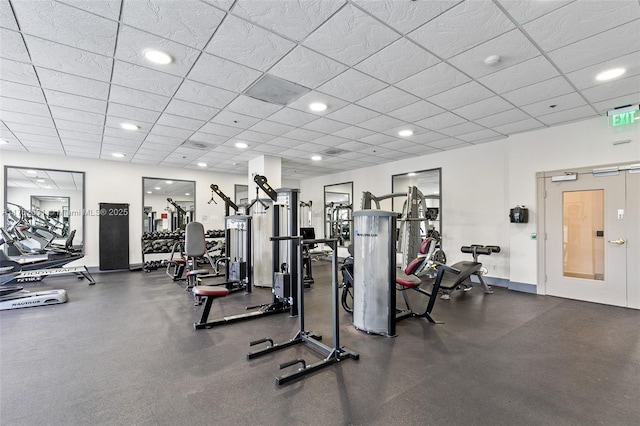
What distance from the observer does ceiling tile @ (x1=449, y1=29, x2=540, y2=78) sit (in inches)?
106

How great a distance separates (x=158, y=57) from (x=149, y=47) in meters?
0.18

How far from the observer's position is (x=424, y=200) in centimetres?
614

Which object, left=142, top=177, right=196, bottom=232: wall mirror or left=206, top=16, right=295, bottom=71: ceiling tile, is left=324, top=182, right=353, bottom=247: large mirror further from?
left=206, top=16, right=295, bottom=71: ceiling tile

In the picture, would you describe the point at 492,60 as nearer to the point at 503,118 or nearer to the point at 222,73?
the point at 503,118

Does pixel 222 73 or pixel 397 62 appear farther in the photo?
pixel 222 73

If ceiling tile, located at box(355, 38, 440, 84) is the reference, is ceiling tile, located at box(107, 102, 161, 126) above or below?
below

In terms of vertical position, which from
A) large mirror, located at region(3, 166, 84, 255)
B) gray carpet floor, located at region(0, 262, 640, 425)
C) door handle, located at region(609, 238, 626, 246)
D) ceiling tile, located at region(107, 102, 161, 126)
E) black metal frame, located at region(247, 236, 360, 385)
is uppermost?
ceiling tile, located at region(107, 102, 161, 126)

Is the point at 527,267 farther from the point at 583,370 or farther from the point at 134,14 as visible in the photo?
the point at 134,14

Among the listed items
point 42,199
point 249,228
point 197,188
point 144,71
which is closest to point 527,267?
point 249,228

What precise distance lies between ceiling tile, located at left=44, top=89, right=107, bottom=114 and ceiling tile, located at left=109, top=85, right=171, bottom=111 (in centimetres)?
31

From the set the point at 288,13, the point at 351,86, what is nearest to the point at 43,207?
the point at 351,86

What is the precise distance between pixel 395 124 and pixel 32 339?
5.66 meters

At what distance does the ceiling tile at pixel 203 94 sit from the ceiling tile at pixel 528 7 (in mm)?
2989

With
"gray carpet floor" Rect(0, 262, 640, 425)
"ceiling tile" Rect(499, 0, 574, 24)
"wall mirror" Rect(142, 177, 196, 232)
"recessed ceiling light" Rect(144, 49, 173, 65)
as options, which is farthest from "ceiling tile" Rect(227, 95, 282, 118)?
"wall mirror" Rect(142, 177, 196, 232)
